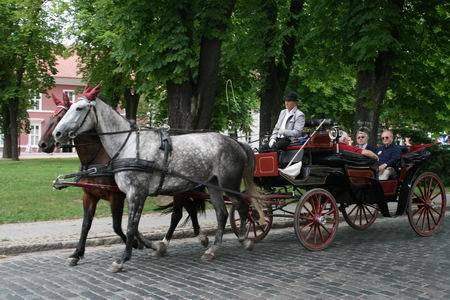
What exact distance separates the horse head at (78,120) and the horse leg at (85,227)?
902 millimetres

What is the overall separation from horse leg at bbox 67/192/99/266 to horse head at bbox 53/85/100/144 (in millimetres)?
902

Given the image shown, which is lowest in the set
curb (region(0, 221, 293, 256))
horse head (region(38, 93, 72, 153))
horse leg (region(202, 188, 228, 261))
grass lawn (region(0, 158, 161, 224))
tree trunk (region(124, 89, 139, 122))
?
curb (region(0, 221, 293, 256))

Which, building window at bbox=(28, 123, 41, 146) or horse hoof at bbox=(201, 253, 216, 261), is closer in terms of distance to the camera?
horse hoof at bbox=(201, 253, 216, 261)

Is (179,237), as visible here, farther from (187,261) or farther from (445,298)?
(445,298)

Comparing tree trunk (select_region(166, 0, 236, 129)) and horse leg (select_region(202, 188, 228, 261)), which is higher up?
tree trunk (select_region(166, 0, 236, 129))

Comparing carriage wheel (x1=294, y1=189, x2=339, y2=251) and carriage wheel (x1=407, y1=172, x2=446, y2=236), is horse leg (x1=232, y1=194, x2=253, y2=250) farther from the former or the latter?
carriage wheel (x1=407, y1=172, x2=446, y2=236)

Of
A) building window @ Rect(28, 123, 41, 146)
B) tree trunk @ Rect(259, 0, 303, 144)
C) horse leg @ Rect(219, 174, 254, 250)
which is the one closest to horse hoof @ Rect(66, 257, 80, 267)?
horse leg @ Rect(219, 174, 254, 250)

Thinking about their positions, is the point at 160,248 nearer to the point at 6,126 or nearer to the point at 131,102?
the point at 131,102

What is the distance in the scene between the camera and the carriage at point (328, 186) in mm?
8492

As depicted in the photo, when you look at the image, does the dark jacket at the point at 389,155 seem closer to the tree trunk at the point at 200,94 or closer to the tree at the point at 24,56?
the tree trunk at the point at 200,94

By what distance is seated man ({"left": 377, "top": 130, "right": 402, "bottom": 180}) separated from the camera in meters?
9.97

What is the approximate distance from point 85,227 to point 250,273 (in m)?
2.27

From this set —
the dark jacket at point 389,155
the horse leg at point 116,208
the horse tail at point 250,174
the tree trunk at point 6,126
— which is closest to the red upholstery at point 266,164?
the horse tail at point 250,174

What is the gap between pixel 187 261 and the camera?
757 cm
